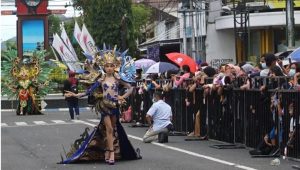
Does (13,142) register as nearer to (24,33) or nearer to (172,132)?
(172,132)

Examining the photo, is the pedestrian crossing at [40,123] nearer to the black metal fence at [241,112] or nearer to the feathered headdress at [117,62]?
the black metal fence at [241,112]

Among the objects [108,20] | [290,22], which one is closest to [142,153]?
[290,22]

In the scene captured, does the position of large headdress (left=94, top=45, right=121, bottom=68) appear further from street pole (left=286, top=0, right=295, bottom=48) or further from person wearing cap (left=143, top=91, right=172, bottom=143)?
street pole (left=286, top=0, right=295, bottom=48)

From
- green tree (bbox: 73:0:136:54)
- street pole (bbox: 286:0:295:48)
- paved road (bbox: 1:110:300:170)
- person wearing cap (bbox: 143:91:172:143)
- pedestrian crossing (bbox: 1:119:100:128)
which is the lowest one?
paved road (bbox: 1:110:300:170)

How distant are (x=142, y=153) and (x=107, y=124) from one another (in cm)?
201

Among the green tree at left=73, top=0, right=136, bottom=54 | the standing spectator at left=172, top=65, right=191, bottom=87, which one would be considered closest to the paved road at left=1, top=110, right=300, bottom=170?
the standing spectator at left=172, top=65, right=191, bottom=87

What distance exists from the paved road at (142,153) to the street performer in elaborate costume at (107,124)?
0.24 metres

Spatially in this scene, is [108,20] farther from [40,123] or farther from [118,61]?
[118,61]

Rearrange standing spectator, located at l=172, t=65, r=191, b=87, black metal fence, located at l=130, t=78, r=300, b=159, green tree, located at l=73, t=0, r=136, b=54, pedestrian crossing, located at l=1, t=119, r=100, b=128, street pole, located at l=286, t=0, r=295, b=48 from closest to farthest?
black metal fence, located at l=130, t=78, r=300, b=159 → standing spectator, located at l=172, t=65, r=191, b=87 → pedestrian crossing, located at l=1, t=119, r=100, b=128 → street pole, located at l=286, t=0, r=295, b=48 → green tree, located at l=73, t=0, r=136, b=54

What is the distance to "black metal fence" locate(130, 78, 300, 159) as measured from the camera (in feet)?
44.8

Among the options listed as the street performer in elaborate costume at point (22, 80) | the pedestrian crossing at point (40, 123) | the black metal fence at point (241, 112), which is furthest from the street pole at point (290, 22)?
the black metal fence at point (241, 112)

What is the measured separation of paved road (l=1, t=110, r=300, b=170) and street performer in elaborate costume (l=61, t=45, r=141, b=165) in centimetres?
24

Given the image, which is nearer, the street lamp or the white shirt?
the white shirt

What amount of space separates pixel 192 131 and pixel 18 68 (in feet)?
48.7
